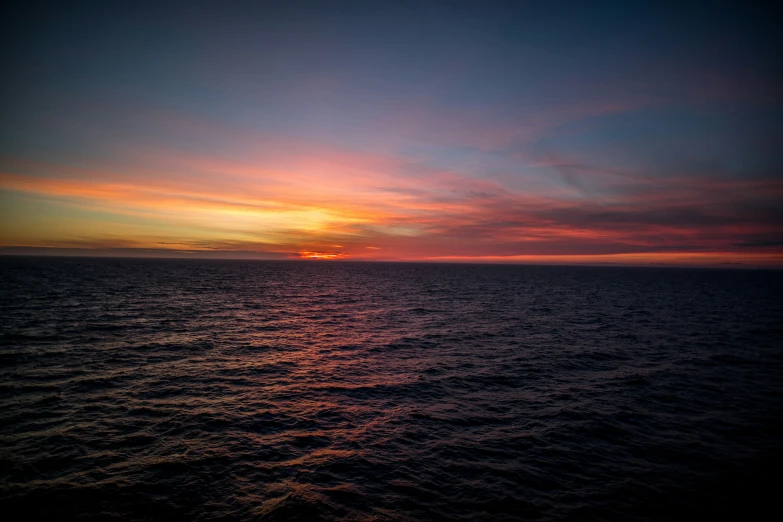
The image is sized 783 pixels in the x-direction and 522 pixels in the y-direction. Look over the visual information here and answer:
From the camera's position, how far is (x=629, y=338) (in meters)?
44.7

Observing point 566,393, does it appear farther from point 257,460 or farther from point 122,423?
point 122,423

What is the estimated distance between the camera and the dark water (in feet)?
47.9

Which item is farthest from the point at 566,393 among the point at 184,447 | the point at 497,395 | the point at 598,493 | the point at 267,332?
the point at 267,332

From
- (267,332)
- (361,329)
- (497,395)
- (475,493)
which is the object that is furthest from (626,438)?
(267,332)

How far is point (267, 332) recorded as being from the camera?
44.3 metres

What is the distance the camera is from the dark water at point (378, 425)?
47.9 ft

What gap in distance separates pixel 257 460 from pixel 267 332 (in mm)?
28607

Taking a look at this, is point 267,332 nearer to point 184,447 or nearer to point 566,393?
point 184,447

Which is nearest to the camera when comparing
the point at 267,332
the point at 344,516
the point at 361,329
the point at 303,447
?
the point at 344,516

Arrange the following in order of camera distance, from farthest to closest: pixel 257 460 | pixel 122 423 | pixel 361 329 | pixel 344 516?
pixel 361 329 → pixel 122 423 → pixel 257 460 → pixel 344 516

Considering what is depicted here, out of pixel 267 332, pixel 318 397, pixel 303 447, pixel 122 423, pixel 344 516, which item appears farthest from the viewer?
pixel 267 332

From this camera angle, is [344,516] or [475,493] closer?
[344,516]

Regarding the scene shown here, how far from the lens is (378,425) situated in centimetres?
2098

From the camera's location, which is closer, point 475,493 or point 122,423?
point 475,493
